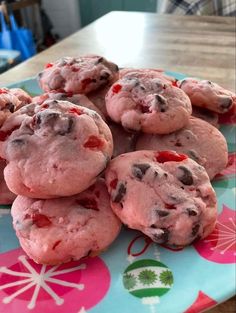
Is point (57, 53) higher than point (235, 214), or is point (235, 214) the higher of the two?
point (235, 214)

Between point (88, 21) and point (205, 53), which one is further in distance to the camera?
point (88, 21)

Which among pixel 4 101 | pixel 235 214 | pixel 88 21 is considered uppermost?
pixel 4 101

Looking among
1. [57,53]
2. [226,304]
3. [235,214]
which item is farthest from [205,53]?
[226,304]

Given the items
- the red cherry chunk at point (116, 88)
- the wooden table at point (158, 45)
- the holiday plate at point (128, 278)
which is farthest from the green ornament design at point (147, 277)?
the wooden table at point (158, 45)

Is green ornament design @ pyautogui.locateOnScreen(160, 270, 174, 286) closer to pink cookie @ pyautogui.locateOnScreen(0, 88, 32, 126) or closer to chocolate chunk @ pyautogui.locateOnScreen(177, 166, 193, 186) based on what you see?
chocolate chunk @ pyautogui.locateOnScreen(177, 166, 193, 186)

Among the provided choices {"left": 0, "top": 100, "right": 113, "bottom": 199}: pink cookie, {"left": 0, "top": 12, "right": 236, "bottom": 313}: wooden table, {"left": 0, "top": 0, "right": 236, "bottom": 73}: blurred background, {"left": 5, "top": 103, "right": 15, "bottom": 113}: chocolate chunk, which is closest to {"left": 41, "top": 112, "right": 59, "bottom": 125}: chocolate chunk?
{"left": 0, "top": 100, "right": 113, "bottom": 199}: pink cookie

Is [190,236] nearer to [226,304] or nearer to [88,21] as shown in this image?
[226,304]

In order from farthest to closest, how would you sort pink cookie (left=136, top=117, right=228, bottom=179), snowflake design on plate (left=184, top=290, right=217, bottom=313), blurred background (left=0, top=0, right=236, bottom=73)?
1. blurred background (left=0, top=0, right=236, bottom=73)
2. pink cookie (left=136, top=117, right=228, bottom=179)
3. snowflake design on plate (left=184, top=290, right=217, bottom=313)

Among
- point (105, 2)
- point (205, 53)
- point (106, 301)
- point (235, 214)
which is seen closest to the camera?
point (106, 301)
